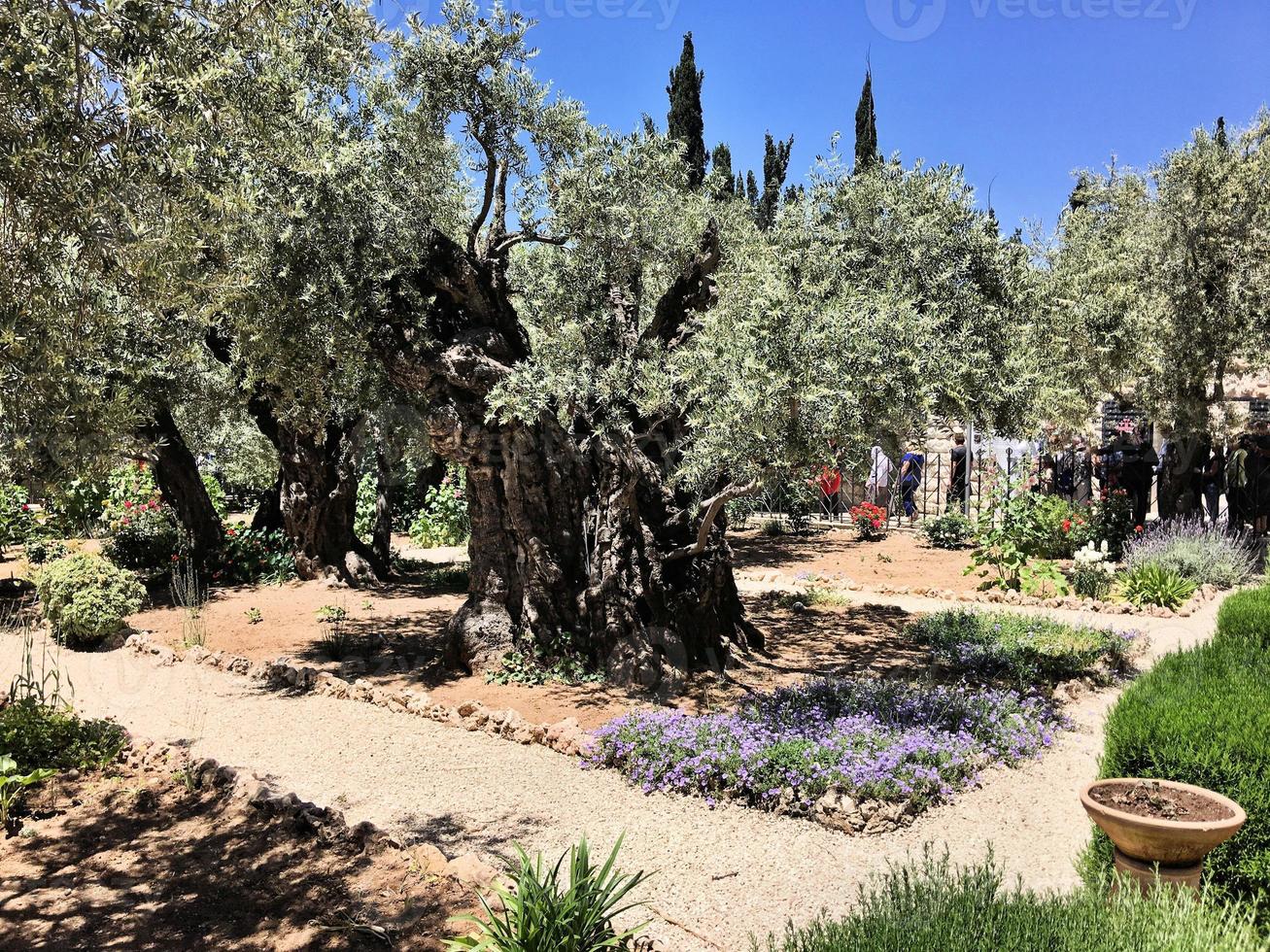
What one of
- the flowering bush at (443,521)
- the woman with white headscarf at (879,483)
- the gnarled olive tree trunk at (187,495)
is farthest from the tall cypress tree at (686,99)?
the gnarled olive tree trunk at (187,495)

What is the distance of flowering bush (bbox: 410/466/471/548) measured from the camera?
17344 mm

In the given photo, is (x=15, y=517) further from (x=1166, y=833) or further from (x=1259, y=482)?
(x=1259, y=482)

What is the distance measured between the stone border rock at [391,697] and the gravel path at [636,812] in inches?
4.5

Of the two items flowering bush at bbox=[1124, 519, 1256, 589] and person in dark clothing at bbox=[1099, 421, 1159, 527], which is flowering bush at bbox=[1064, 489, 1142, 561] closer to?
flowering bush at bbox=[1124, 519, 1256, 589]

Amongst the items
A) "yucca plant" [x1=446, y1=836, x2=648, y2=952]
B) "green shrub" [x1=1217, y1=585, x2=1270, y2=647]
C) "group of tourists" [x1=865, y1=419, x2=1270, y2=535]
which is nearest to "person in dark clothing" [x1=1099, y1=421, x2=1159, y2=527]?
"group of tourists" [x1=865, y1=419, x2=1270, y2=535]

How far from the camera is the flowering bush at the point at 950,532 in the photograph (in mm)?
14836

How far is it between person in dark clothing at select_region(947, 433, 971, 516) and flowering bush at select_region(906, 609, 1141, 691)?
7999 mm

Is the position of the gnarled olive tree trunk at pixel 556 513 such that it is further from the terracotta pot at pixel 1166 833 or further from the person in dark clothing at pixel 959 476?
the person in dark clothing at pixel 959 476

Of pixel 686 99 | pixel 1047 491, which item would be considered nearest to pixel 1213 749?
pixel 1047 491

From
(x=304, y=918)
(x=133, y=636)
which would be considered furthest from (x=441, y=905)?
(x=133, y=636)

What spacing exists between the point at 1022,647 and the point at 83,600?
9.26 m

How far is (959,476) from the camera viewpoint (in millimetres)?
18594

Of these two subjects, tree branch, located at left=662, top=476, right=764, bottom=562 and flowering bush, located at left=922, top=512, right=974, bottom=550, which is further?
flowering bush, located at left=922, top=512, right=974, bottom=550

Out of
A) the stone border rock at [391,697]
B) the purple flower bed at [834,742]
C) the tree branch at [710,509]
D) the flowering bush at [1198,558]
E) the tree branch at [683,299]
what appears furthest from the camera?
the flowering bush at [1198,558]
